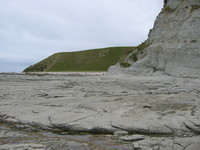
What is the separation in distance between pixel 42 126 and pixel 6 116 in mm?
2749

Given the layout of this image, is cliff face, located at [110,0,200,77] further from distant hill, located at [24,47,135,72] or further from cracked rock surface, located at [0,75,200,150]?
distant hill, located at [24,47,135,72]

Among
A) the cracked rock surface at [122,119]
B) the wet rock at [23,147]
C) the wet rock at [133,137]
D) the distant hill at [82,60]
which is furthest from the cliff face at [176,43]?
the distant hill at [82,60]


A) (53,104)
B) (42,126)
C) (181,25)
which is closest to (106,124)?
(42,126)

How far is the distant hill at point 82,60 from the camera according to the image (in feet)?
445

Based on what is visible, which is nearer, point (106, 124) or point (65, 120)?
point (106, 124)

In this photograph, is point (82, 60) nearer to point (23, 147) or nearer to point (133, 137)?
point (133, 137)

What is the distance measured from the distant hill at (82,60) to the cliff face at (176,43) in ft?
304

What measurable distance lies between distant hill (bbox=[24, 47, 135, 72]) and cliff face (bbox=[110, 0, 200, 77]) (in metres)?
92.8

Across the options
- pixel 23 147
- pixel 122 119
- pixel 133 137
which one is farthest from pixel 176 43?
pixel 23 147

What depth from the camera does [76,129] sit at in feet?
27.5

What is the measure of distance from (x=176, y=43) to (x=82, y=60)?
12023 cm

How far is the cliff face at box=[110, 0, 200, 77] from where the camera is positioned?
26.7 meters

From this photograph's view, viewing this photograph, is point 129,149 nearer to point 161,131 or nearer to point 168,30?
point 161,131

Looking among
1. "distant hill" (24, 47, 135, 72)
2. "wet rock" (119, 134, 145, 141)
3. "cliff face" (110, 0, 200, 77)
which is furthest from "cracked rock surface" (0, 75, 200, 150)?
"distant hill" (24, 47, 135, 72)
